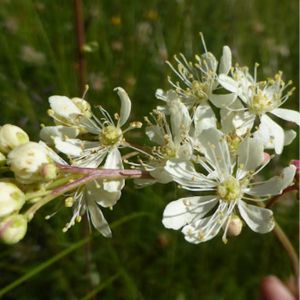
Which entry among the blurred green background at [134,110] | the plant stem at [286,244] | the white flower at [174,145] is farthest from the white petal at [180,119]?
the blurred green background at [134,110]

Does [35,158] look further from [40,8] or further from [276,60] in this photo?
[276,60]

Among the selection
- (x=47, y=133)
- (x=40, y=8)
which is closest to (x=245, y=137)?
(x=47, y=133)

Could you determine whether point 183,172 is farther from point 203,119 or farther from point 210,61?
point 210,61

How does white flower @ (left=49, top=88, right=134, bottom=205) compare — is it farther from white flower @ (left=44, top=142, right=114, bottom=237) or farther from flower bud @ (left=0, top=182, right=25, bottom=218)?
flower bud @ (left=0, top=182, right=25, bottom=218)

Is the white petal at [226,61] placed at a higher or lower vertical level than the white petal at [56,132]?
higher

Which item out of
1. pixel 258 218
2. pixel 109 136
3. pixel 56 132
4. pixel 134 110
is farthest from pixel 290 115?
pixel 134 110

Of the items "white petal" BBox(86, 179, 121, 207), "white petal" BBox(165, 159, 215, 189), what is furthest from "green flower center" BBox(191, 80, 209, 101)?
"white petal" BBox(86, 179, 121, 207)

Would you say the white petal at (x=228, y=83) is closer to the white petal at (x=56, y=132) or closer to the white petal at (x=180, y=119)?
the white petal at (x=180, y=119)
